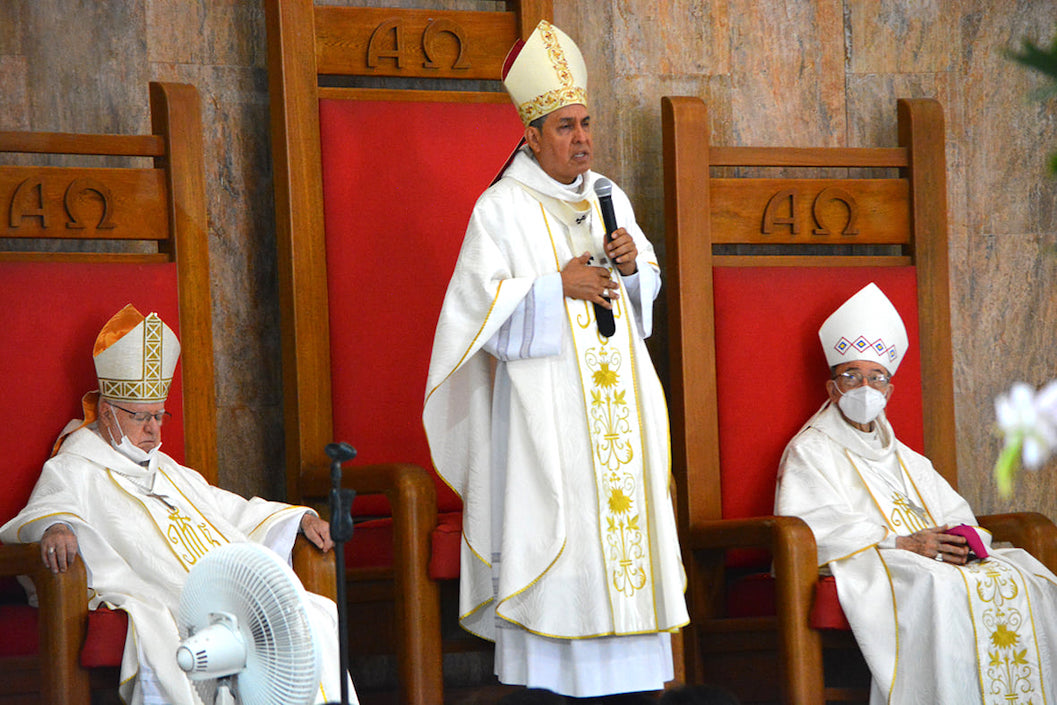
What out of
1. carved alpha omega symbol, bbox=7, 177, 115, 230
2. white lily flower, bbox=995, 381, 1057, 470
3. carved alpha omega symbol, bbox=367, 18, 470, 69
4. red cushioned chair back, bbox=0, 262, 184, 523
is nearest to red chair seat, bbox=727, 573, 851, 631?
red cushioned chair back, bbox=0, 262, 184, 523

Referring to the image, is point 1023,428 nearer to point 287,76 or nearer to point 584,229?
point 584,229

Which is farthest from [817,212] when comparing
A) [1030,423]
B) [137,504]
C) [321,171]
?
[1030,423]

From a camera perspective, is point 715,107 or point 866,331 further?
point 715,107

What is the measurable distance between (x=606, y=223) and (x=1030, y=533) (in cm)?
167

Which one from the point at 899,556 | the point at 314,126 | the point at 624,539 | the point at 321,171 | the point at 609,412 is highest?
the point at 314,126

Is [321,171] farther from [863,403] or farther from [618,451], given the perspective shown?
[863,403]

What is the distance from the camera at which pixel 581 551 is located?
3.49 metres

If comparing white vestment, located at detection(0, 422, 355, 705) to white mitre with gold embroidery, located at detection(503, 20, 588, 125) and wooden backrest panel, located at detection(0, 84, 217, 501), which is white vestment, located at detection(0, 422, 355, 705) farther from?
white mitre with gold embroidery, located at detection(503, 20, 588, 125)

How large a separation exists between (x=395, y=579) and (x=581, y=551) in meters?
0.52

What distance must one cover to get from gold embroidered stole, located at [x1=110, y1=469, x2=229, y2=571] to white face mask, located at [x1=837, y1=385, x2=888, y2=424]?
1.98m

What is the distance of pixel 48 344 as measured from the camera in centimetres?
362

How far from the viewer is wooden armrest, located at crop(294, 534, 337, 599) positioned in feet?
11.0

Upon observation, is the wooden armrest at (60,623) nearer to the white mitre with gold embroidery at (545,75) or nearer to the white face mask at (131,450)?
the white face mask at (131,450)

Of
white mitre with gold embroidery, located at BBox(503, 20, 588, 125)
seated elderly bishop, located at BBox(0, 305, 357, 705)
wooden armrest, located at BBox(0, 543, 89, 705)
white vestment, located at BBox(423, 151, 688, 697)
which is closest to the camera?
wooden armrest, located at BBox(0, 543, 89, 705)
